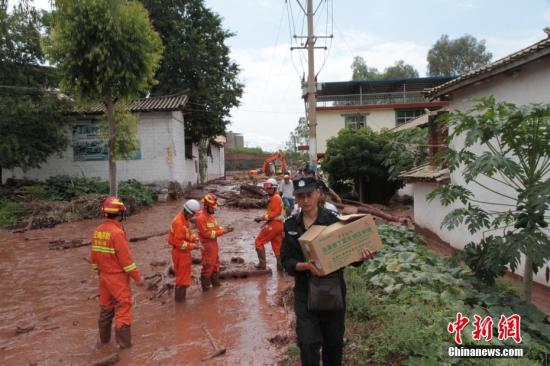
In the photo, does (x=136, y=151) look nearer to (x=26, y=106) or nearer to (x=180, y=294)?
(x=26, y=106)

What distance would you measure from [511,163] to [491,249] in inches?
44.5

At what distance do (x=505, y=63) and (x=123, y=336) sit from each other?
7.65 m

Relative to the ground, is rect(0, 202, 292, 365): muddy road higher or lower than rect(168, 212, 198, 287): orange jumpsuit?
lower

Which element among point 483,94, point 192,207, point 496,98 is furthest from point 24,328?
point 483,94

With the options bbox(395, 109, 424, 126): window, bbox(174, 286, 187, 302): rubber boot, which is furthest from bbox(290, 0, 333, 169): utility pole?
bbox(395, 109, 424, 126): window

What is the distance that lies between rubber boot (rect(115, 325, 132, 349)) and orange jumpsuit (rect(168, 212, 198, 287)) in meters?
1.59

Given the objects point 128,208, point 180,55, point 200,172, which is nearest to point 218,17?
point 180,55

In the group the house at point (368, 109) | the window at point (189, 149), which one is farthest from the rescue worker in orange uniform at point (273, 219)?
the house at point (368, 109)

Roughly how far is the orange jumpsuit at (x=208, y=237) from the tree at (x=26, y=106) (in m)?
12.9

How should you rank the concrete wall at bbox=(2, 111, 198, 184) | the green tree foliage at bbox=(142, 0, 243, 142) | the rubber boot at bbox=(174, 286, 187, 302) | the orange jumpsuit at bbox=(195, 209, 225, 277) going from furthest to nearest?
1. the green tree foliage at bbox=(142, 0, 243, 142)
2. the concrete wall at bbox=(2, 111, 198, 184)
3. the orange jumpsuit at bbox=(195, 209, 225, 277)
4. the rubber boot at bbox=(174, 286, 187, 302)

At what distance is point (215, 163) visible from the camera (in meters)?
39.8

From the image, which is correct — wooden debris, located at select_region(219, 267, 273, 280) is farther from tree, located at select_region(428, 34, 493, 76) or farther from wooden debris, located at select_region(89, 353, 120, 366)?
tree, located at select_region(428, 34, 493, 76)

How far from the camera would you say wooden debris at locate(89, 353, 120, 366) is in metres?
4.73

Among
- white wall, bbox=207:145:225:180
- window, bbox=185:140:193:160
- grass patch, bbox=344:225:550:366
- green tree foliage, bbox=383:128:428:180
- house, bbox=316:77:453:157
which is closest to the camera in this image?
grass patch, bbox=344:225:550:366
